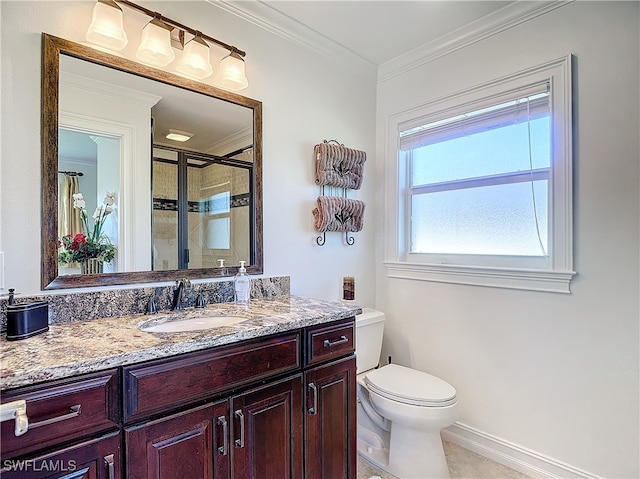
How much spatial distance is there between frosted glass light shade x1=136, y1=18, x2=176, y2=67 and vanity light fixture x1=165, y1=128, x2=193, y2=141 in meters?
0.28

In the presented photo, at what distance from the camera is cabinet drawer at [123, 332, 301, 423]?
97cm

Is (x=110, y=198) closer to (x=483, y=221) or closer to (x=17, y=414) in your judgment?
(x=17, y=414)

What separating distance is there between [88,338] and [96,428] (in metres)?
0.28

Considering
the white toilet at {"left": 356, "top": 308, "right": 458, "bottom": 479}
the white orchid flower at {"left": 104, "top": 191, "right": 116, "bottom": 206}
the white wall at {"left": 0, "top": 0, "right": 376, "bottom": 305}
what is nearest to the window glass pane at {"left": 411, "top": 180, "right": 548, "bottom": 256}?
the white wall at {"left": 0, "top": 0, "right": 376, "bottom": 305}

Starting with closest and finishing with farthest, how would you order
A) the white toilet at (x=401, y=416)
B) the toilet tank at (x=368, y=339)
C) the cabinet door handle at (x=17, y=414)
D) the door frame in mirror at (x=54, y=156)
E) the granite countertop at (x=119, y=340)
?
the cabinet door handle at (x=17, y=414)
the granite countertop at (x=119, y=340)
the door frame in mirror at (x=54, y=156)
the white toilet at (x=401, y=416)
the toilet tank at (x=368, y=339)

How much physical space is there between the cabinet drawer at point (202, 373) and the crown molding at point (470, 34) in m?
1.91

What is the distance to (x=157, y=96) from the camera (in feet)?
5.14

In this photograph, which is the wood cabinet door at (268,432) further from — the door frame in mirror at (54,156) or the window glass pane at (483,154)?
the window glass pane at (483,154)

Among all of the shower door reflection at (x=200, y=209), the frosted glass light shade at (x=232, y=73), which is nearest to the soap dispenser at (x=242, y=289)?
the shower door reflection at (x=200, y=209)

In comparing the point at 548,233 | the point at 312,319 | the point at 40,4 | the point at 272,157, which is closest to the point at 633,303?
the point at 548,233

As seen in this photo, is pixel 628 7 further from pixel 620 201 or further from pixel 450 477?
pixel 450 477

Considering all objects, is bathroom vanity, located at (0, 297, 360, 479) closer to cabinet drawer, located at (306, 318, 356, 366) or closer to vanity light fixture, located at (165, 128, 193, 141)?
cabinet drawer, located at (306, 318, 356, 366)

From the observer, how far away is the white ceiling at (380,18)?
1.81m

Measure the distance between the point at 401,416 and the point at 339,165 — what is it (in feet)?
4.66
